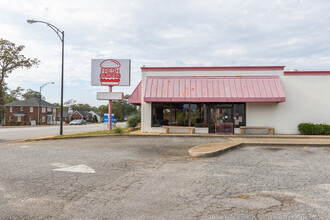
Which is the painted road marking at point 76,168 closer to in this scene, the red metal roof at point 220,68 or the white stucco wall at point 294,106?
the red metal roof at point 220,68

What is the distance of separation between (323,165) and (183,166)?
168 inches

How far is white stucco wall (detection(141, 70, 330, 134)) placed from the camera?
57.9ft

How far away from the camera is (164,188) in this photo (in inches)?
201

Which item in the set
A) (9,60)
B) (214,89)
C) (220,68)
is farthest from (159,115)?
(9,60)

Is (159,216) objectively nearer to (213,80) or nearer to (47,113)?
(213,80)

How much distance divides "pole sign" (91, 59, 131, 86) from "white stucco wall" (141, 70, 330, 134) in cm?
973

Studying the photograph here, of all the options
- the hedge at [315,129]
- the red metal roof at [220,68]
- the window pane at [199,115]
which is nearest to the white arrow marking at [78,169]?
the window pane at [199,115]

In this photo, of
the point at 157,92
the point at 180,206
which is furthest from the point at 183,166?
the point at 157,92

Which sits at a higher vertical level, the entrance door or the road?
the entrance door

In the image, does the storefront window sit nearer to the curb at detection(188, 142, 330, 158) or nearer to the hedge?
the hedge

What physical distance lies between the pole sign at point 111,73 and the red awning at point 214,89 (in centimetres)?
221

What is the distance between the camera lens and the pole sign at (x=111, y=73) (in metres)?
19.4

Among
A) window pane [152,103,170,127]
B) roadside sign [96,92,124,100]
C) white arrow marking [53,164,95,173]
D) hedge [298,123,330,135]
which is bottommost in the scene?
white arrow marking [53,164,95,173]

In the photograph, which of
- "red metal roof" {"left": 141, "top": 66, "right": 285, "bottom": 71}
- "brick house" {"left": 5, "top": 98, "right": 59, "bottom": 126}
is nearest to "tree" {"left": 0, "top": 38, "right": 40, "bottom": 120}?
"brick house" {"left": 5, "top": 98, "right": 59, "bottom": 126}
